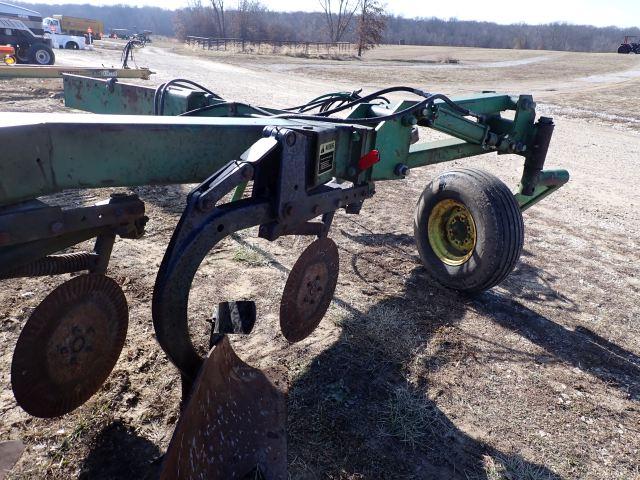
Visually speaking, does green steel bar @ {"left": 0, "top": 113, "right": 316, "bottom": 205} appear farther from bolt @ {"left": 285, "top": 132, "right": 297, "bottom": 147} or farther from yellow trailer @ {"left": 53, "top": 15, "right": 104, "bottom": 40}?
yellow trailer @ {"left": 53, "top": 15, "right": 104, "bottom": 40}

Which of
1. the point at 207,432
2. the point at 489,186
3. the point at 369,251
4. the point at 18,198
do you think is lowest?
the point at 369,251

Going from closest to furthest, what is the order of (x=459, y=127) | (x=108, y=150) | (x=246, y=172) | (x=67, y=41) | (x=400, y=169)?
(x=108, y=150) < (x=246, y=172) < (x=400, y=169) < (x=459, y=127) < (x=67, y=41)

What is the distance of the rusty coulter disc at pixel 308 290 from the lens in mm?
2670

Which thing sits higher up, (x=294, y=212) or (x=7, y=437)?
(x=294, y=212)

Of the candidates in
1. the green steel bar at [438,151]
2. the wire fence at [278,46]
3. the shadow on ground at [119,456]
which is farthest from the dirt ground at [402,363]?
the wire fence at [278,46]

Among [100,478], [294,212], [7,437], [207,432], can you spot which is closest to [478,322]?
[294,212]

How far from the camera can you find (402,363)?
9.75ft

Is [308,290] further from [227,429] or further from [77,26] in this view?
[77,26]

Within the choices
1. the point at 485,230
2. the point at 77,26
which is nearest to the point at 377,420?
the point at 485,230

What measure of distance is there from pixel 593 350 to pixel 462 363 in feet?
2.95

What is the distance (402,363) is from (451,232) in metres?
1.36

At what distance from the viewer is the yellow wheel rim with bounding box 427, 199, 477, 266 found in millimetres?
3828

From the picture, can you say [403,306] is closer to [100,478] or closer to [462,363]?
[462,363]

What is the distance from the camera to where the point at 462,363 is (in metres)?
3.03
